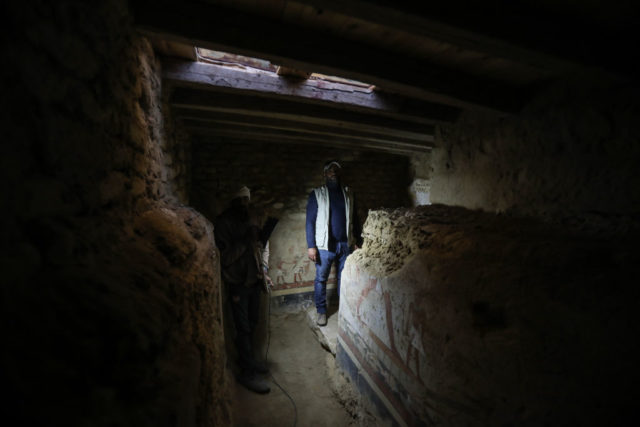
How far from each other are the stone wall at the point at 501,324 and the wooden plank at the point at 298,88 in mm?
1044

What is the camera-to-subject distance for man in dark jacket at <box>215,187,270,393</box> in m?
2.95

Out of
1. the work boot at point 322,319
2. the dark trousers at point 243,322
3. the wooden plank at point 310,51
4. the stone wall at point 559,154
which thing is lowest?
the work boot at point 322,319

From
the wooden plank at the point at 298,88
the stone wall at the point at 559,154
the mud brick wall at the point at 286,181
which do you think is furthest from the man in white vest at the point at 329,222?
the stone wall at the point at 559,154

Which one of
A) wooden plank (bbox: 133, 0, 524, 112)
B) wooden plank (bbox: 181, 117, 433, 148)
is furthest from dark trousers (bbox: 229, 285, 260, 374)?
wooden plank (bbox: 133, 0, 524, 112)

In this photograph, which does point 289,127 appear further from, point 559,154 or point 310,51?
point 559,154

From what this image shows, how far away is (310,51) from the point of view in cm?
161

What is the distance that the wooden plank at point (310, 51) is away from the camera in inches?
56.1

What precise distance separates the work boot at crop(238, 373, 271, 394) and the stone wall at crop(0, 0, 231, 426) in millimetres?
1803

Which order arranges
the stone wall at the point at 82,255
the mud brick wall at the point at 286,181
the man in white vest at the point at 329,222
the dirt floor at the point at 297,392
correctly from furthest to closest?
the mud brick wall at the point at 286,181, the man in white vest at the point at 329,222, the dirt floor at the point at 297,392, the stone wall at the point at 82,255

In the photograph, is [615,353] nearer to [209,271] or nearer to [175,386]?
[175,386]

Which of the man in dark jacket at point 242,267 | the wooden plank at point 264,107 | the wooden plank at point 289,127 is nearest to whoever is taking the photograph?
the wooden plank at point 264,107

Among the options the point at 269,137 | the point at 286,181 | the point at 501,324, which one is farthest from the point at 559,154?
the point at 286,181

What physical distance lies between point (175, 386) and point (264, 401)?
248 centimetres

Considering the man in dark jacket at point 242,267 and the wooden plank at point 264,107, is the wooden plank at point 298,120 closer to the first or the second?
the wooden plank at point 264,107
